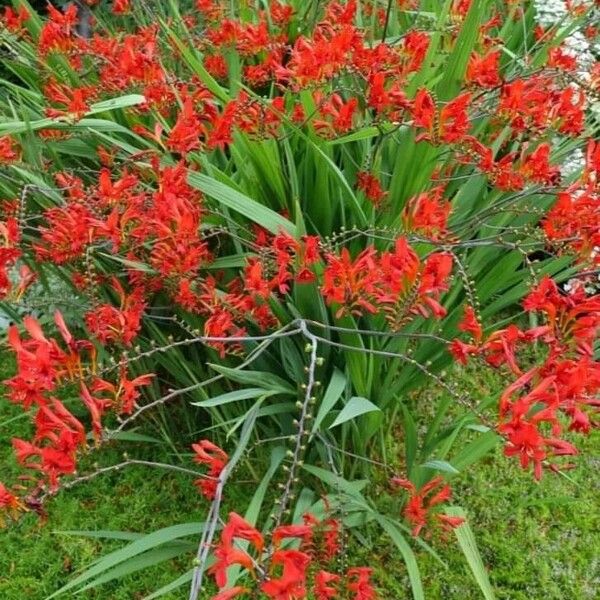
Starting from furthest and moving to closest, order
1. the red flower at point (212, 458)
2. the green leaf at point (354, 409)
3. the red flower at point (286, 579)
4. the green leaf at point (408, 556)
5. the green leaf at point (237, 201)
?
the green leaf at point (237, 201), the green leaf at point (408, 556), the green leaf at point (354, 409), the red flower at point (212, 458), the red flower at point (286, 579)

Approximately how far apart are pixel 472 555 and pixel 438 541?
10.9 inches

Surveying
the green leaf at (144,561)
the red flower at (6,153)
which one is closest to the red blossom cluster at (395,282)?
the green leaf at (144,561)

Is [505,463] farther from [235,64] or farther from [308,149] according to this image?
→ [235,64]

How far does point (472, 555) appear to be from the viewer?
156 centimetres

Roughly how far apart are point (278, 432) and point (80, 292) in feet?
1.91

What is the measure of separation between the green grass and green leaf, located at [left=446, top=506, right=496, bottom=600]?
19 cm

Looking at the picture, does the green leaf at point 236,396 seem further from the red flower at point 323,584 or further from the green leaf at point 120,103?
the green leaf at point 120,103

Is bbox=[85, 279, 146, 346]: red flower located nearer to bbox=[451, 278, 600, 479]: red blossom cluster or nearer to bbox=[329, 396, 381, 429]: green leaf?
bbox=[329, 396, 381, 429]: green leaf

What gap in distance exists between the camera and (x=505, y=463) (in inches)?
82.6

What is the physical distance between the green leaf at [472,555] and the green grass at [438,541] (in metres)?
0.19

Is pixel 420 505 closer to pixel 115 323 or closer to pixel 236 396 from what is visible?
pixel 236 396

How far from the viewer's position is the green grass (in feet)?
5.76

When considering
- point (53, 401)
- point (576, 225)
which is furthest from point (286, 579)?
point (576, 225)

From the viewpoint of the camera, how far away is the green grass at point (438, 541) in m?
1.76
